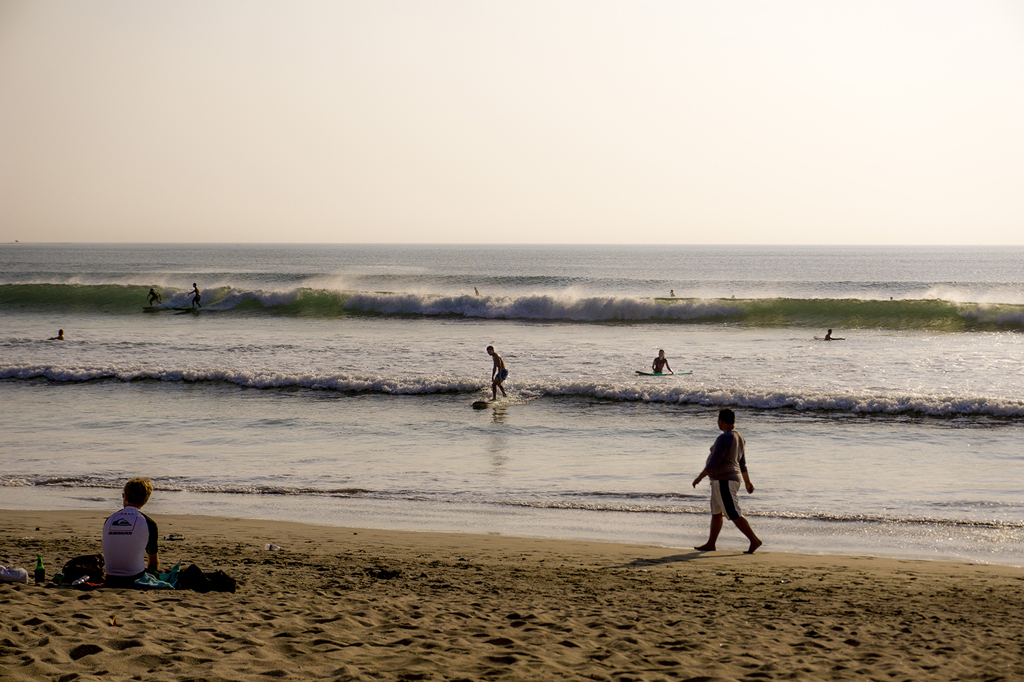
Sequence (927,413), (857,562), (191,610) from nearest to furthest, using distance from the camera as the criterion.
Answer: (191,610) < (857,562) < (927,413)

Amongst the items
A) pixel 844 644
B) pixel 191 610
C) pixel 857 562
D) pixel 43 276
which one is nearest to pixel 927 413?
pixel 857 562

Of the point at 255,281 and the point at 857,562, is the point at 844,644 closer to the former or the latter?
the point at 857,562

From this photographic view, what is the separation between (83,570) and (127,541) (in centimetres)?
46

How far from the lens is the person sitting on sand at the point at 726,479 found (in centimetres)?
796

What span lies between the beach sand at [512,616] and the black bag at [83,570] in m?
0.17

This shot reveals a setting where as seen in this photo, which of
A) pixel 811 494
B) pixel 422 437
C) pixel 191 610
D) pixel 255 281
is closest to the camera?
pixel 191 610

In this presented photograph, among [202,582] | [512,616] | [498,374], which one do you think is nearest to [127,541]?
[202,582]

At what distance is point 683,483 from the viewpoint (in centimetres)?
1071

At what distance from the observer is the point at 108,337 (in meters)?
29.3

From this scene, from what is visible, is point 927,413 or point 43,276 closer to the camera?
point 927,413

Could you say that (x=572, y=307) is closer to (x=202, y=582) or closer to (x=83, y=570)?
(x=202, y=582)

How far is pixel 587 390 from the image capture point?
18188 mm

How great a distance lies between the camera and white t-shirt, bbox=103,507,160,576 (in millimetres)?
5969

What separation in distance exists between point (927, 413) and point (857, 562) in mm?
9428
